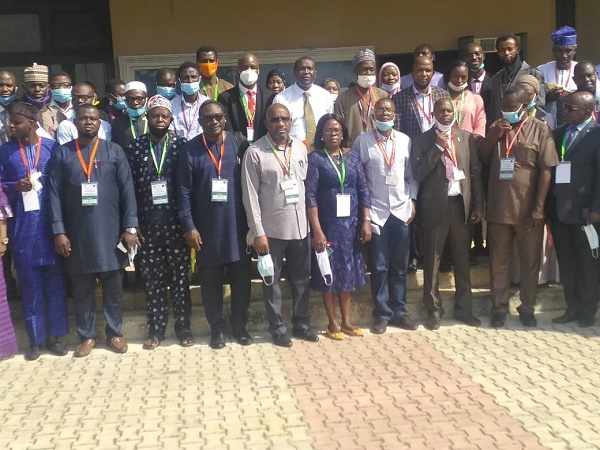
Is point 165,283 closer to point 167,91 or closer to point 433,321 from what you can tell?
point 167,91

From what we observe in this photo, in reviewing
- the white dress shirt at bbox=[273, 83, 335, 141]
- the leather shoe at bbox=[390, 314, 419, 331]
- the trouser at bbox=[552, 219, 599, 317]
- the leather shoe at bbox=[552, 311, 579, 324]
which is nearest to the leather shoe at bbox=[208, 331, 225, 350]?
the leather shoe at bbox=[390, 314, 419, 331]

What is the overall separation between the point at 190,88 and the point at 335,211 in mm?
1853

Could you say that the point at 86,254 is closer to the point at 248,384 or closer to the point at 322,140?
the point at 248,384

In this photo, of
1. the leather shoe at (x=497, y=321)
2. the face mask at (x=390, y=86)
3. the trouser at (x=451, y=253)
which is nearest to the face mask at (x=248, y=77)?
the face mask at (x=390, y=86)

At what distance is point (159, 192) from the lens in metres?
5.89

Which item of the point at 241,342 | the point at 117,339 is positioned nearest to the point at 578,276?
the point at 241,342

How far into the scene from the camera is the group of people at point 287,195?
580 centimetres

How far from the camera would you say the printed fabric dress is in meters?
5.96

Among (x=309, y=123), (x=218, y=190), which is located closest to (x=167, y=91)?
(x=309, y=123)

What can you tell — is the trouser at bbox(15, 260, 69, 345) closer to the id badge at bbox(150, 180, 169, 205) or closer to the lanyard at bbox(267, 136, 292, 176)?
the id badge at bbox(150, 180, 169, 205)

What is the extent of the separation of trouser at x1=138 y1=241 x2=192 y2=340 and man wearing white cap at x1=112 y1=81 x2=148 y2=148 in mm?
1107

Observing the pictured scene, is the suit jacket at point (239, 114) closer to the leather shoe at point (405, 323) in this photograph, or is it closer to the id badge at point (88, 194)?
the id badge at point (88, 194)

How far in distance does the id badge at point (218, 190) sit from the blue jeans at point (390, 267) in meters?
1.41

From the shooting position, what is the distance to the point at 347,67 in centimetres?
992
